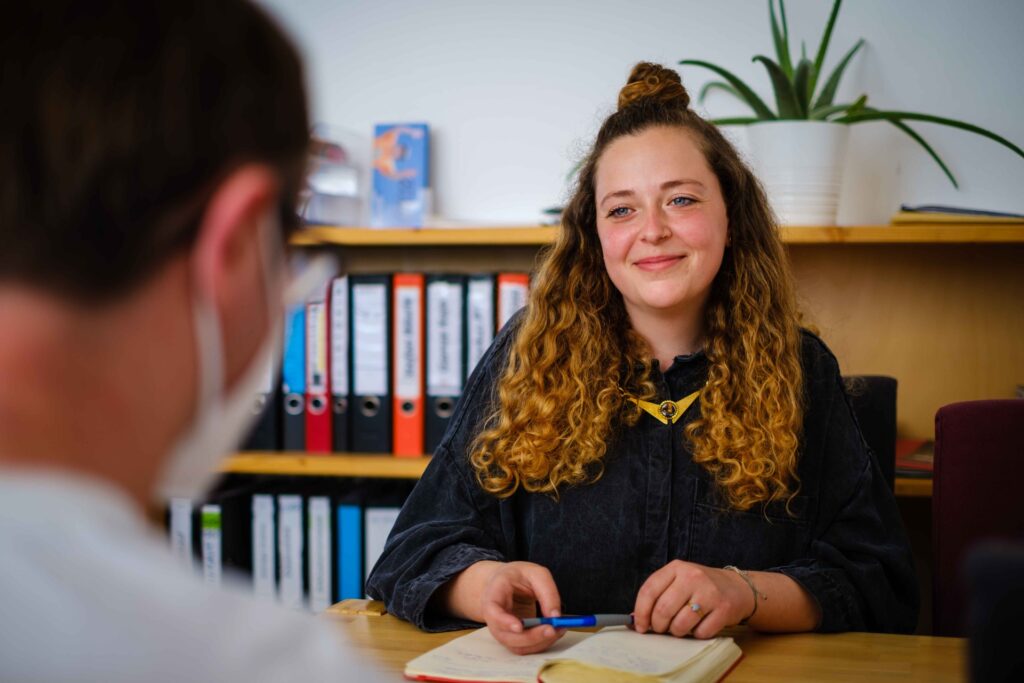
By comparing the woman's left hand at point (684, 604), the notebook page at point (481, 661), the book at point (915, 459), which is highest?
the woman's left hand at point (684, 604)

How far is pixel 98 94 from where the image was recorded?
0.37 m

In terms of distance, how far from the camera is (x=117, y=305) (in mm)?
379

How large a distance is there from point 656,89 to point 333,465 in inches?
42.7

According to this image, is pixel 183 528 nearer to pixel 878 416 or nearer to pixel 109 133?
pixel 878 416

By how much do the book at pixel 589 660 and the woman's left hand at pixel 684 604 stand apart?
0.05 feet

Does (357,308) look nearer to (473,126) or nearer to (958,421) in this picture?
(473,126)

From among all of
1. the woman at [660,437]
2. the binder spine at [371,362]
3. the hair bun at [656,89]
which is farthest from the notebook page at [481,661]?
the binder spine at [371,362]

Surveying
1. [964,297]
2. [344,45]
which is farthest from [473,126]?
[964,297]

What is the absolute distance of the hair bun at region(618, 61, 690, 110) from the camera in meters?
1.56

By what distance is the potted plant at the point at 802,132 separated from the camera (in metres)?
2.00

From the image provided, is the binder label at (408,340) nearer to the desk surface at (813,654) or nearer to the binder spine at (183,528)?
the binder spine at (183,528)

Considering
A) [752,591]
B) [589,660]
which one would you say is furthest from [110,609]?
[752,591]

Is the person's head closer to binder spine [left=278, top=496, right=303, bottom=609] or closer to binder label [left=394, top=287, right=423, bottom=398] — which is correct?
binder label [left=394, top=287, right=423, bottom=398]

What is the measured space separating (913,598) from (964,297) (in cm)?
108
